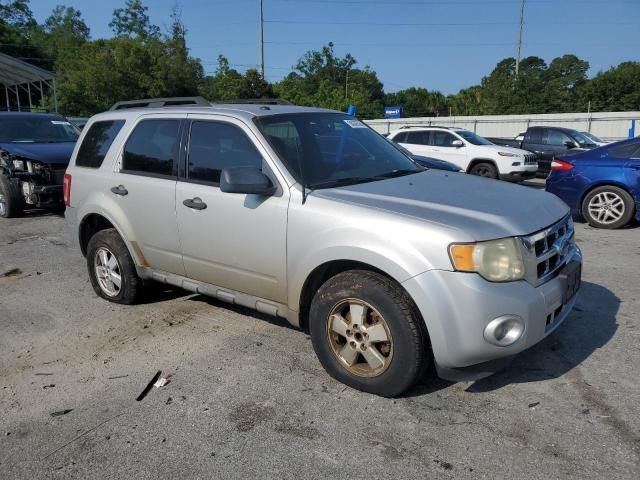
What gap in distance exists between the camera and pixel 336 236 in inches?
126

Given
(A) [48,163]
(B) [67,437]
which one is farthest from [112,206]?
(A) [48,163]

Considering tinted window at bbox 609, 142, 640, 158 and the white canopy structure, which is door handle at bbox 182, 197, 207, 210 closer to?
tinted window at bbox 609, 142, 640, 158

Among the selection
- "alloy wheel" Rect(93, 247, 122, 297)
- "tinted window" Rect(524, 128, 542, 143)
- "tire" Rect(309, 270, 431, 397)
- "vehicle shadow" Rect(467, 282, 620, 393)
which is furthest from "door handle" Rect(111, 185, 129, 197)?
"tinted window" Rect(524, 128, 542, 143)

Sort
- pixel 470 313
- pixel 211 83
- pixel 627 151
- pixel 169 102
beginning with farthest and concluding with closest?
pixel 211 83
pixel 627 151
pixel 169 102
pixel 470 313

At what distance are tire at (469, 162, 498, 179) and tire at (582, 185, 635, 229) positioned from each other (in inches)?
215

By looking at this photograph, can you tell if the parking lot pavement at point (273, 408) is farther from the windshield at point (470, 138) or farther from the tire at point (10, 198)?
the windshield at point (470, 138)

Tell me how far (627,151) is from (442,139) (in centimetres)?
657

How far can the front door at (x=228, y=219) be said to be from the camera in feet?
11.7

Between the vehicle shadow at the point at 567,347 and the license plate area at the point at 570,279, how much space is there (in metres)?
0.53

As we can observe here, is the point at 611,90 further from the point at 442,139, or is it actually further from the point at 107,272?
the point at 107,272

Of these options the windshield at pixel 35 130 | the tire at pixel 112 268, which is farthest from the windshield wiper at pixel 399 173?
the windshield at pixel 35 130

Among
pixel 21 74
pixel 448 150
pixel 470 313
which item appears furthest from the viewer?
pixel 21 74

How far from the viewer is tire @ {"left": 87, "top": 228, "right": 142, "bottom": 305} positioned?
4734 millimetres

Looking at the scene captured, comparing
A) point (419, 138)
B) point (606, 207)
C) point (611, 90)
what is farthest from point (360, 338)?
point (611, 90)
